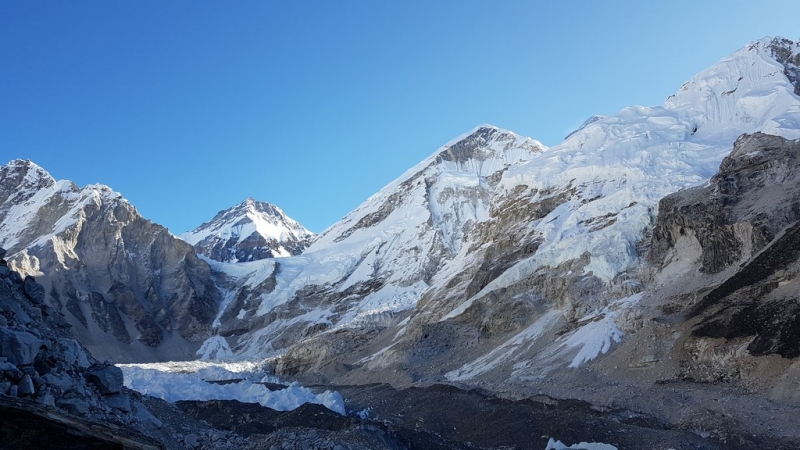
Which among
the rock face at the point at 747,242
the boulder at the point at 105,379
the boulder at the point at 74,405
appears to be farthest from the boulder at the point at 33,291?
the rock face at the point at 747,242

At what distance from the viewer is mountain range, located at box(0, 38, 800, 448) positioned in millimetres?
40281

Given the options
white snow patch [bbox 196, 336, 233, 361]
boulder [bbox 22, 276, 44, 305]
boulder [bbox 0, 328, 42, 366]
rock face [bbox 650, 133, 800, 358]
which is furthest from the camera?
white snow patch [bbox 196, 336, 233, 361]

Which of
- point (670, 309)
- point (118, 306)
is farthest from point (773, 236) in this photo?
point (118, 306)

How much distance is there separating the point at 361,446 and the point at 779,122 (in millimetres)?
74151

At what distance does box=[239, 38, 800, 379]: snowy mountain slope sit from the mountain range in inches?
13.5

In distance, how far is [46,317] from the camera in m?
18.8

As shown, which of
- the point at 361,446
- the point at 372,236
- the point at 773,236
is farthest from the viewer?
the point at 372,236

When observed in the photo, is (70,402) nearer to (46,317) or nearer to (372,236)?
(46,317)

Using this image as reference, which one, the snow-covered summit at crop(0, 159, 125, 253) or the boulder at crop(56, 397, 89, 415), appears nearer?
the boulder at crop(56, 397, 89, 415)

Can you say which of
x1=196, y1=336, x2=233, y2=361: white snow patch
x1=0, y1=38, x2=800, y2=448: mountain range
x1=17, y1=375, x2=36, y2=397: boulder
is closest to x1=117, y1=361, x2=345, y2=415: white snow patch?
x1=0, y1=38, x2=800, y2=448: mountain range

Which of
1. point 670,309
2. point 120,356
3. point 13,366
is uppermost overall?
point 120,356

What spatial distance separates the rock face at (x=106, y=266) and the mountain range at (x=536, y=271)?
17.5 inches

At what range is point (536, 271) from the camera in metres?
72.6

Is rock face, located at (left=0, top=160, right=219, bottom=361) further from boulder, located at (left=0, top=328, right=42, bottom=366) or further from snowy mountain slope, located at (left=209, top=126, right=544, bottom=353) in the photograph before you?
boulder, located at (left=0, top=328, right=42, bottom=366)
